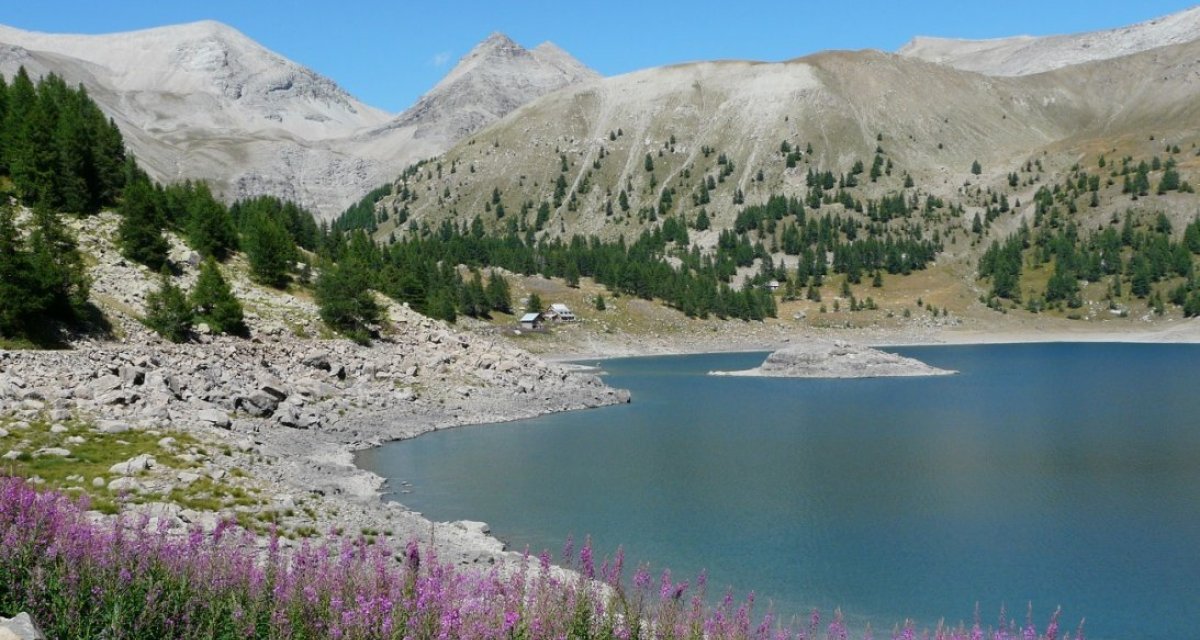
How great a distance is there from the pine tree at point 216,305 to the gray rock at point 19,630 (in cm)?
6233

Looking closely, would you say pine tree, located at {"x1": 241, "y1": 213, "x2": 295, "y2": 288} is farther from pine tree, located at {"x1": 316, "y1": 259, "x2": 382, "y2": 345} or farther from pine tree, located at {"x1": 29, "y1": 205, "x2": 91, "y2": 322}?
pine tree, located at {"x1": 29, "y1": 205, "x2": 91, "y2": 322}

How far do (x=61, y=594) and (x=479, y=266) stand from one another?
184927 millimetres

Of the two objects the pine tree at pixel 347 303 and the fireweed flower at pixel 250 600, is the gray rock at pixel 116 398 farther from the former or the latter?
the pine tree at pixel 347 303

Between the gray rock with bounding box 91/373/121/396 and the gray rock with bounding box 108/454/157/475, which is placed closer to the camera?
the gray rock with bounding box 108/454/157/475

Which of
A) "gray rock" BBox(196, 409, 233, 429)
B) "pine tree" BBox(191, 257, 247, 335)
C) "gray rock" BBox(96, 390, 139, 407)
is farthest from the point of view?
"pine tree" BBox(191, 257, 247, 335)

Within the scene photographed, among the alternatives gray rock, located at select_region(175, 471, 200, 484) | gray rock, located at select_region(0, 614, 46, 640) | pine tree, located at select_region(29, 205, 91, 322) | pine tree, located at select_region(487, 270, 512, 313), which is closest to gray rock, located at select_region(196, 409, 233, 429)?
gray rock, located at select_region(175, 471, 200, 484)

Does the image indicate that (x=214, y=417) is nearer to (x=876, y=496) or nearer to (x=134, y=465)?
(x=134, y=465)

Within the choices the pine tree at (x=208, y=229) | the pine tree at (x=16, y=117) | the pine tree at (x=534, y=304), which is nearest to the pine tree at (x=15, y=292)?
the pine tree at (x=16, y=117)

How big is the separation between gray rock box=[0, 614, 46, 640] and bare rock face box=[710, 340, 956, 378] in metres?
119

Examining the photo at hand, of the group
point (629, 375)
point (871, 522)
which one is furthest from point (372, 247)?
point (871, 522)

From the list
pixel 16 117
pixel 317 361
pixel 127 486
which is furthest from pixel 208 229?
pixel 127 486

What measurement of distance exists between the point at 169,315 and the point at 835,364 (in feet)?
292

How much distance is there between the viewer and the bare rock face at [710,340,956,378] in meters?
123

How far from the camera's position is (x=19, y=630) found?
10.2 m
